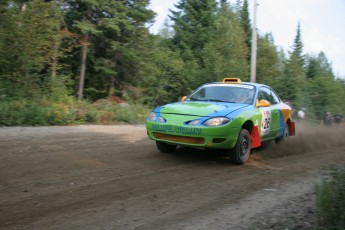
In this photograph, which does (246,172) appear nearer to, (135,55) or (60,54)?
(60,54)

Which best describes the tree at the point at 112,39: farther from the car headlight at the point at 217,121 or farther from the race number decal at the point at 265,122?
the car headlight at the point at 217,121

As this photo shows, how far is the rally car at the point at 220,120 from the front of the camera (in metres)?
6.76

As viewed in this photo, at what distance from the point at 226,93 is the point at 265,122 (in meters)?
1.13

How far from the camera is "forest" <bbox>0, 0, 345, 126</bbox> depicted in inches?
580

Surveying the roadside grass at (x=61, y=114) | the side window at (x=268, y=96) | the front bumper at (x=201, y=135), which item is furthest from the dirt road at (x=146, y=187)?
the roadside grass at (x=61, y=114)

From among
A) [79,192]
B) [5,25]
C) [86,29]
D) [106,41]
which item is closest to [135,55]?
[106,41]

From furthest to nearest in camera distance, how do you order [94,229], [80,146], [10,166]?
1. [80,146]
2. [10,166]
3. [94,229]

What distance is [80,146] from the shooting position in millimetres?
8539

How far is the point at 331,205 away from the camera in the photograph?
3836 millimetres

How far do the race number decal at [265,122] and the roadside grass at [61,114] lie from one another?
7.65m

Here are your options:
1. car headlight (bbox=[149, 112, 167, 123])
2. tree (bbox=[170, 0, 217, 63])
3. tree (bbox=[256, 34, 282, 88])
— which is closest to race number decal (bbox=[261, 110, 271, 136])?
car headlight (bbox=[149, 112, 167, 123])

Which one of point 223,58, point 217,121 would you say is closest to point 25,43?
point 217,121

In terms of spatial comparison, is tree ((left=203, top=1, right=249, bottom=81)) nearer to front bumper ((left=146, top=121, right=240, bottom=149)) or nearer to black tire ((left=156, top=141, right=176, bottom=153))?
black tire ((left=156, top=141, right=176, bottom=153))

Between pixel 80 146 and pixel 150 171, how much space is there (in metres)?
2.77
